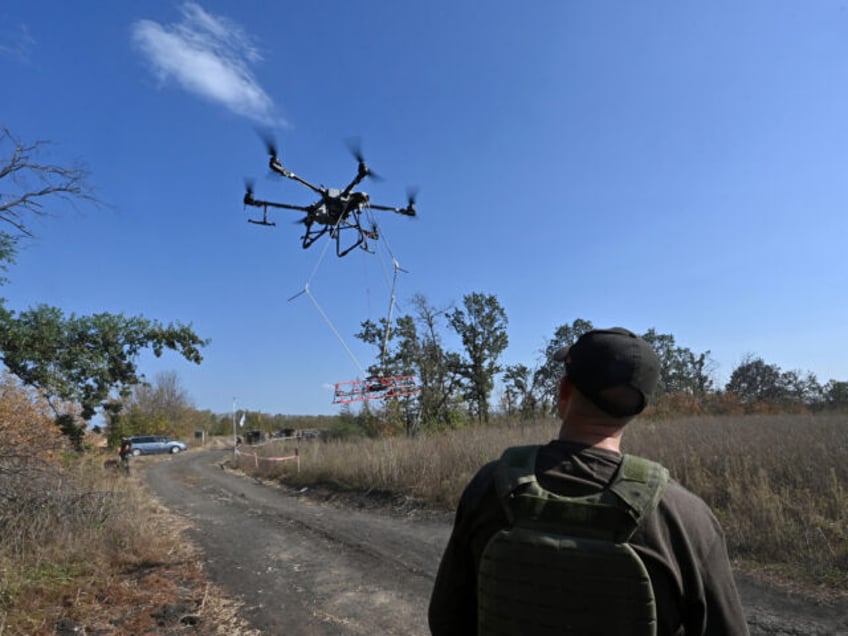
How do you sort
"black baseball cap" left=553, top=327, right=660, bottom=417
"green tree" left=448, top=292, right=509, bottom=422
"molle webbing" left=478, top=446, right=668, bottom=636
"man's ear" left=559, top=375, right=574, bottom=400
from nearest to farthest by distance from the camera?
"molle webbing" left=478, top=446, right=668, bottom=636, "black baseball cap" left=553, top=327, right=660, bottom=417, "man's ear" left=559, top=375, right=574, bottom=400, "green tree" left=448, top=292, right=509, bottom=422

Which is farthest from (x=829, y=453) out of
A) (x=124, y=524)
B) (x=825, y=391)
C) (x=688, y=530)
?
(x=825, y=391)

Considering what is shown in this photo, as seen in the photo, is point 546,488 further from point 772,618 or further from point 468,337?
point 468,337

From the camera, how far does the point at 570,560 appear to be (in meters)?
1.29

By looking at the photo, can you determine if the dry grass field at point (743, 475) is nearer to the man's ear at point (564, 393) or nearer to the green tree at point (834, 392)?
the man's ear at point (564, 393)

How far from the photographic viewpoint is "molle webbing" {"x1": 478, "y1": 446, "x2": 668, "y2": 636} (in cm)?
124

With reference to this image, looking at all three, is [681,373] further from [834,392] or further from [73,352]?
[73,352]

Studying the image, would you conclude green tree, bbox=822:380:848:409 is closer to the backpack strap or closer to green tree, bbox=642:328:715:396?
green tree, bbox=642:328:715:396

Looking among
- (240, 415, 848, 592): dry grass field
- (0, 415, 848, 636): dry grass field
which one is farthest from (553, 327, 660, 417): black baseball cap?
(240, 415, 848, 592): dry grass field

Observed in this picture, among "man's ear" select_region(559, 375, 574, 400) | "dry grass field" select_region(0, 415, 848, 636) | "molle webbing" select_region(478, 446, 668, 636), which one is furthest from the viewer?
"dry grass field" select_region(0, 415, 848, 636)

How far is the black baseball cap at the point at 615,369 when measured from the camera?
Answer: 56.7 inches

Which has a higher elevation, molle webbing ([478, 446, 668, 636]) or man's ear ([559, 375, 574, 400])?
man's ear ([559, 375, 574, 400])

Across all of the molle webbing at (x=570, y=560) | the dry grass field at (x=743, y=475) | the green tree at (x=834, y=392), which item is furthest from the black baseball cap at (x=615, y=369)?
the green tree at (x=834, y=392)

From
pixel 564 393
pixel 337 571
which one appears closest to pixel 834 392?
pixel 337 571

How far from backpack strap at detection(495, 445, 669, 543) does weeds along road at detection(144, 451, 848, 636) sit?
372 cm
